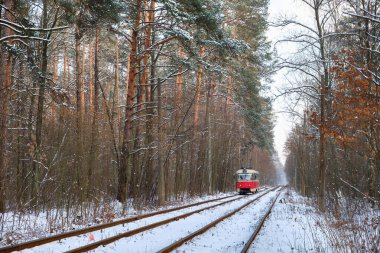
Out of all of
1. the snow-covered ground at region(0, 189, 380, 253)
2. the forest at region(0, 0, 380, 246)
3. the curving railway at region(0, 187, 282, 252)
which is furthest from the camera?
the forest at region(0, 0, 380, 246)

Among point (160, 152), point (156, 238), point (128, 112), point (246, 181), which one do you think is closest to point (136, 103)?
point (128, 112)

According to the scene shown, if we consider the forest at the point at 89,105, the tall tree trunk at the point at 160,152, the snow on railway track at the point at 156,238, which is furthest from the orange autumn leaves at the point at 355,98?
the tall tree trunk at the point at 160,152

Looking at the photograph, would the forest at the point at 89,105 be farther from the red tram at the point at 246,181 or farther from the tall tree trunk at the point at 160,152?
the red tram at the point at 246,181

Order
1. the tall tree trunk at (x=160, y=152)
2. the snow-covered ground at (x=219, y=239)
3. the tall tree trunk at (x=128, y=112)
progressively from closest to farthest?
the snow-covered ground at (x=219, y=239) < the tall tree trunk at (x=128, y=112) < the tall tree trunk at (x=160, y=152)

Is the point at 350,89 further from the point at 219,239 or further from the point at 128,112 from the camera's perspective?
the point at 128,112

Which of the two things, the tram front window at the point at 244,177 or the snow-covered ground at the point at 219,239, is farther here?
the tram front window at the point at 244,177

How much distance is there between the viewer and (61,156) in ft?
37.9

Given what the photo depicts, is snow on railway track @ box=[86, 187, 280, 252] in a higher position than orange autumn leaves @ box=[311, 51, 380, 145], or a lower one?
lower

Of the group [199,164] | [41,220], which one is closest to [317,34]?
[41,220]

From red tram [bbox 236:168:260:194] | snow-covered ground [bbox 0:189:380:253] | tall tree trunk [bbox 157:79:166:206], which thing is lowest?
red tram [bbox 236:168:260:194]

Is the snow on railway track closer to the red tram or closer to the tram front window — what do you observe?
the red tram

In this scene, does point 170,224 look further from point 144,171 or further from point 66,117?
point 144,171

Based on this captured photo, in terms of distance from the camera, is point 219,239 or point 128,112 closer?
point 219,239

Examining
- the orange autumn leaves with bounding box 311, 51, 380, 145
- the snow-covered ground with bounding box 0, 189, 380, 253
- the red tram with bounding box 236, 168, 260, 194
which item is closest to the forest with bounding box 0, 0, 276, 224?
the snow-covered ground with bounding box 0, 189, 380, 253
